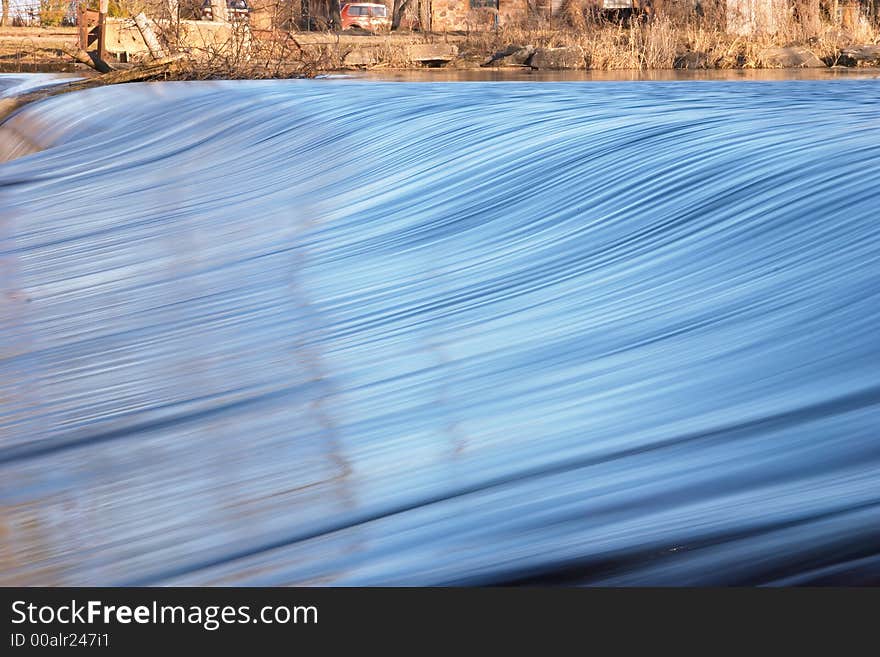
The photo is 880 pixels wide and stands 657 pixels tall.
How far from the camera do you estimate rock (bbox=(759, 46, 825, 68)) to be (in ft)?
36.0

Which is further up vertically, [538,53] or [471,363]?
[538,53]

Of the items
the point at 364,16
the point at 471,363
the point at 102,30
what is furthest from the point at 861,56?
the point at 364,16

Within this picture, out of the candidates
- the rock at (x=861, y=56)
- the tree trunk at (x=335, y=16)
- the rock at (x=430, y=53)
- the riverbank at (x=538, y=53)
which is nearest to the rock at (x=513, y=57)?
the riverbank at (x=538, y=53)

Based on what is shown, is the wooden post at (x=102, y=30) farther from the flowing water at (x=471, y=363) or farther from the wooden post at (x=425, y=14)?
the wooden post at (x=425, y=14)

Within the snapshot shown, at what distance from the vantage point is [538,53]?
12.6m

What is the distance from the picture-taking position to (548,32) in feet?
54.0

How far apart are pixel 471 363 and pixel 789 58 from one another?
945cm

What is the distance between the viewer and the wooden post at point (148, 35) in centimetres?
1165

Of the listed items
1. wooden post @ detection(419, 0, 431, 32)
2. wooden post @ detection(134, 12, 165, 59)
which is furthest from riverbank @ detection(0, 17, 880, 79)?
wooden post @ detection(419, 0, 431, 32)

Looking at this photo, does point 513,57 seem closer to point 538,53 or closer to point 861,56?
point 538,53

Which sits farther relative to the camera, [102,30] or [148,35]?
[102,30]

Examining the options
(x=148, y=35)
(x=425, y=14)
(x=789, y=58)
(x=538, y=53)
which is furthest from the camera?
(x=425, y=14)

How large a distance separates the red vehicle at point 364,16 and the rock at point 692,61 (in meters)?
10.4

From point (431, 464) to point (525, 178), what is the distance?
2.26 metres
